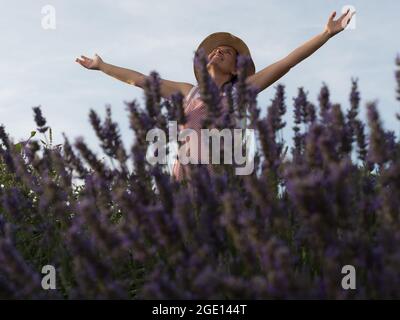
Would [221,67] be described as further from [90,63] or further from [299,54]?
[90,63]

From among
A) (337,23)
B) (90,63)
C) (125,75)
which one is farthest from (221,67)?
(90,63)

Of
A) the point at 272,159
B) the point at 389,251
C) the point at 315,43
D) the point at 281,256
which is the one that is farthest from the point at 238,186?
the point at 315,43

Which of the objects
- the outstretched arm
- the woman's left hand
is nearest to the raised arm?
the outstretched arm

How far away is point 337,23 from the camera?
4801 millimetres

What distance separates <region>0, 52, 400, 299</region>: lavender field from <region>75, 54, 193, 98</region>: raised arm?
6.97 ft

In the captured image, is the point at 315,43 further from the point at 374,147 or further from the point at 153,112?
the point at 374,147

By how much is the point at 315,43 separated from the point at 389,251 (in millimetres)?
3099

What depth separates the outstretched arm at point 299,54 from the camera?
4793mm

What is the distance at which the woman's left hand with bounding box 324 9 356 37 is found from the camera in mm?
4754

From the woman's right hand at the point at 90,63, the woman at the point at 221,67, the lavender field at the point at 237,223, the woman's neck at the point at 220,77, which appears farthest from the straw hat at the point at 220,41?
the lavender field at the point at 237,223

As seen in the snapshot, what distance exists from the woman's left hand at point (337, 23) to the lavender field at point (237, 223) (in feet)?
4.92

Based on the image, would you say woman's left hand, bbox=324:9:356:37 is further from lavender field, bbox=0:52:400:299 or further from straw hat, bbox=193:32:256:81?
lavender field, bbox=0:52:400:299

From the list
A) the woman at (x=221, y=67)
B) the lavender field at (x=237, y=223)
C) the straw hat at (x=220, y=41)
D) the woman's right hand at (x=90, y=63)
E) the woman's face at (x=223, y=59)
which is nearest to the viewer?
the lavender field at (x=237, y=223)

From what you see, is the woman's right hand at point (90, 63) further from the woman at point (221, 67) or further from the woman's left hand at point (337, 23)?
the woman's left hand at point (337, 23)
